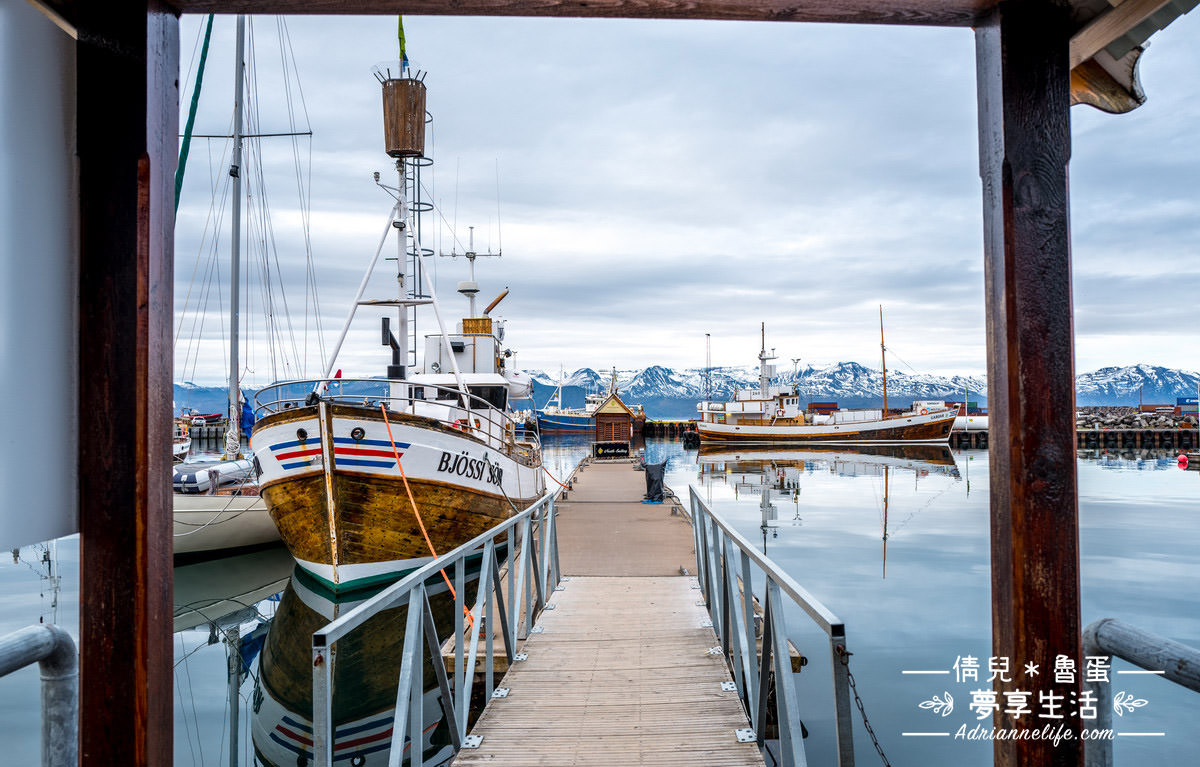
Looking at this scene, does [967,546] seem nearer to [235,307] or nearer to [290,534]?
[290,534]

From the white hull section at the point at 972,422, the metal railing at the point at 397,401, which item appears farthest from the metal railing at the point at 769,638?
the white hull section at the point at 972,422

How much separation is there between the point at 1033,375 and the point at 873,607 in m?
10.9

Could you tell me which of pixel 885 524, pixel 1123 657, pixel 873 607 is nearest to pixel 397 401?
pixel 873 607

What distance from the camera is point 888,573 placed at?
1454 cm

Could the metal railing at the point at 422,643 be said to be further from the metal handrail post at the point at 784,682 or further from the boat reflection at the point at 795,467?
the boat reflection at the point at 795,467

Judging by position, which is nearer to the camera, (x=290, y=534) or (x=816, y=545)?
(x=290, y=534)

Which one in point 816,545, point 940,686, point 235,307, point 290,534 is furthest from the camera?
point 235,307

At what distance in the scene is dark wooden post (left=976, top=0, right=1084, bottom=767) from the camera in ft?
7.66

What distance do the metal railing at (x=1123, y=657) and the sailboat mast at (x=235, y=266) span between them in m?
19.3

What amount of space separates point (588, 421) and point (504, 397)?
7186 centimetres

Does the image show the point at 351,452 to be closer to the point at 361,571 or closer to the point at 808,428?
the point at 361,571

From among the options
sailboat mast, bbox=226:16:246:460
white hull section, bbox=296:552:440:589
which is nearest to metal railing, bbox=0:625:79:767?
white hull section, bbox=296:552:440:589

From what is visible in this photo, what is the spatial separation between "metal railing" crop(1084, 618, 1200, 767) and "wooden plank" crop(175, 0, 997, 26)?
6.64ft

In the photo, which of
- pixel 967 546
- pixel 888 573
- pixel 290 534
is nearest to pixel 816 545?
pixel 888 573
